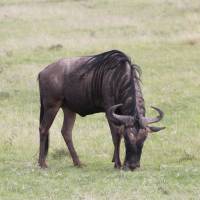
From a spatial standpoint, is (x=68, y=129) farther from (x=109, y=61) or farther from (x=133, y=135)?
(x=133, y=135)

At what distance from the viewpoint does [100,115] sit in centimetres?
1561

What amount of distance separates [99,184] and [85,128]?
519 cm

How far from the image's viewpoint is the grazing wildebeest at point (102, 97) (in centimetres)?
988

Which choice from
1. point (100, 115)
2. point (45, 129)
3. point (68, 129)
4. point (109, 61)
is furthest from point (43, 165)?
point (100, 115)

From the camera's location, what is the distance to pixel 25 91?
18078 millimetres

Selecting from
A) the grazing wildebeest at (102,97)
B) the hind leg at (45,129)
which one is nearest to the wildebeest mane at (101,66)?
the grazing wildebeest at (102,97)

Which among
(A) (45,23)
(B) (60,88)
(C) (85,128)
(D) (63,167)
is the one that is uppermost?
(B) (60,88)

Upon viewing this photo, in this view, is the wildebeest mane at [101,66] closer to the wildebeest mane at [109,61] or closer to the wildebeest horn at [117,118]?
the wildebeest mane at [109,61]

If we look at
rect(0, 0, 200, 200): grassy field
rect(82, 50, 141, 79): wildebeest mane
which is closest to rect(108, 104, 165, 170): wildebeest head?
rect(0, 0, 200, 200): grassy field

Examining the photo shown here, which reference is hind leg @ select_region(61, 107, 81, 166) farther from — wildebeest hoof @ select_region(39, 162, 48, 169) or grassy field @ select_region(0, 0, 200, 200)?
wildebeest hoof @ select_region(39, 162, 48, 169)

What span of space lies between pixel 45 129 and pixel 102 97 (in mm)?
1189

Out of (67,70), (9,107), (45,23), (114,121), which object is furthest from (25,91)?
(45,23)

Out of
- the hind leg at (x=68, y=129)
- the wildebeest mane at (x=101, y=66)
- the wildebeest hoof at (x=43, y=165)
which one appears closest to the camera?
the wildebeest mane at (x=101, y=66)

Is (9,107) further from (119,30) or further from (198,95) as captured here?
(119,30)
